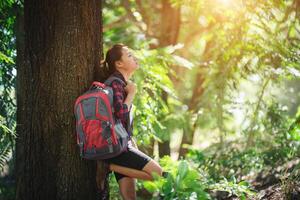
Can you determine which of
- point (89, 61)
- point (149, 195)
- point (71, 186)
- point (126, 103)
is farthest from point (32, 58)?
point (149, 195)

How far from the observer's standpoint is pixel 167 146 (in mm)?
10469

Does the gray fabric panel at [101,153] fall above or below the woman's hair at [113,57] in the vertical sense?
below

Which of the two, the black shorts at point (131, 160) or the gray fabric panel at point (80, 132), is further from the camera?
the black shorts at point (131, 160)

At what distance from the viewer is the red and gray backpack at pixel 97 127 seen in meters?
4.51

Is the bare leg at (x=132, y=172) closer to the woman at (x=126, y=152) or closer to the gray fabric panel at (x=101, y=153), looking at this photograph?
the woman at (x=126, y=152)

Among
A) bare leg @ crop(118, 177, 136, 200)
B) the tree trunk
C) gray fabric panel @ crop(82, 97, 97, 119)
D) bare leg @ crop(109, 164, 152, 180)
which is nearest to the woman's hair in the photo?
gray fabric panel @ crop(82, 97, 97, 119)

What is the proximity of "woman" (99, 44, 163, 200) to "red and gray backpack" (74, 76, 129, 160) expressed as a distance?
14 cm

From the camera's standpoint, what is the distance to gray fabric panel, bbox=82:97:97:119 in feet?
14.8

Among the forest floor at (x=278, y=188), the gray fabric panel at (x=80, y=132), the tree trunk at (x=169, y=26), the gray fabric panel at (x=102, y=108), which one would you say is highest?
the tree trunk at (x=169, y=26)

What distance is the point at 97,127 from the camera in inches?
177

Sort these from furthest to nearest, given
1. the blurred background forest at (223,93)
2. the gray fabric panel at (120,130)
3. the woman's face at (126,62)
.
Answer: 1. the blurred background forest at (223,93)
2. the woman's face at (126,62)
3. the gray fabric panel at (120,130)

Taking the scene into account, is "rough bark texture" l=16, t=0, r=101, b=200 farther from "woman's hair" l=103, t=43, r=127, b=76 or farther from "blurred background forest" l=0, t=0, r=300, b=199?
"blurred background forest" l=0, t=0, r=300, b=199

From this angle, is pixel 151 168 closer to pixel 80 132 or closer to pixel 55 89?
pixel 80 132

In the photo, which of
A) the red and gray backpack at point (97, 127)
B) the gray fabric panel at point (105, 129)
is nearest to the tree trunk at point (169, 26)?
the red and gray backpack at point (97, 127)
